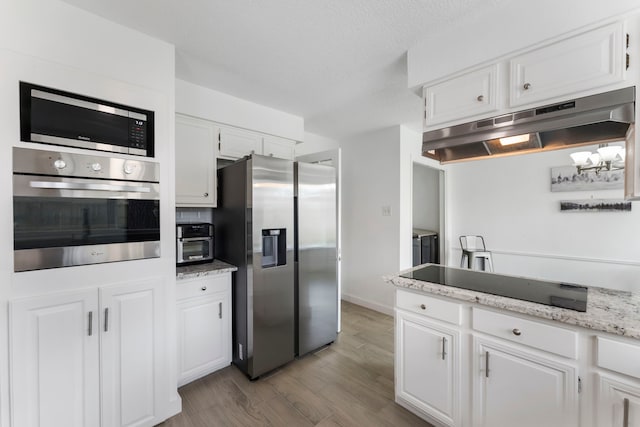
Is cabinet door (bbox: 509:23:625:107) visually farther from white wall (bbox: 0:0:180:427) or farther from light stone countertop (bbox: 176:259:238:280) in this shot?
light stone countertop (bbox: 176:259:238:280)

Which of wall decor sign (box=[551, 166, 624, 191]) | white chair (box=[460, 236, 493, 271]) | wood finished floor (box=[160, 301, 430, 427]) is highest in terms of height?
wall decor sign (box=[551, 166, 624, 191])

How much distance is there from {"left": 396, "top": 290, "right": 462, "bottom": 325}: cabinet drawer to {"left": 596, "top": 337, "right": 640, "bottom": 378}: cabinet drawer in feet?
1.82

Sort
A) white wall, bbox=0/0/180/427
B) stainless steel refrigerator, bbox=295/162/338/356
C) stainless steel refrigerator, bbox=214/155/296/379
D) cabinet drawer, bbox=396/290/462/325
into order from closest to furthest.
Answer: white wall, bbox=0/0/180/427 → cabinet drawer, bbox=396/290/462/325 → stainless steel refrigerator, bbox=214/155/296/379 → stainless steel refrigerator, bbox=295/162/338/356

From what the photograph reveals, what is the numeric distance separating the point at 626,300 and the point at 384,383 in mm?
1629

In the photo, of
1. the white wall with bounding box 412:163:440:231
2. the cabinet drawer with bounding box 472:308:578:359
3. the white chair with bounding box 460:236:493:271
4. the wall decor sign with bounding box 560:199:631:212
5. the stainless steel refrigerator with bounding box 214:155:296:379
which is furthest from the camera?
the white wall with bounding box 412:163:440:231

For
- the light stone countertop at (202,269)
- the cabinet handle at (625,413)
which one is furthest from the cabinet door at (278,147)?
the cabinet handle at (625,413)

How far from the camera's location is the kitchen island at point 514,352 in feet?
3.53

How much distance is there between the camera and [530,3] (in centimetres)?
142

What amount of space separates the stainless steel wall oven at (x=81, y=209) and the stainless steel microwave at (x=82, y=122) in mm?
85

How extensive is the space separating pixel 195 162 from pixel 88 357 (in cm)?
161

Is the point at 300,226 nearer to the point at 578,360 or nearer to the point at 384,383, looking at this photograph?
the point at 384,383

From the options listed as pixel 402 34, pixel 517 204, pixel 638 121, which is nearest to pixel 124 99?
pixel 402 34

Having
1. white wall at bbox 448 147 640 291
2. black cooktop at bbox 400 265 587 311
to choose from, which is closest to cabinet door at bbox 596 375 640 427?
black cooktop at bbox 400 265 587 311

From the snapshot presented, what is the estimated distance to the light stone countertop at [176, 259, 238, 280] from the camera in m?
2.04
